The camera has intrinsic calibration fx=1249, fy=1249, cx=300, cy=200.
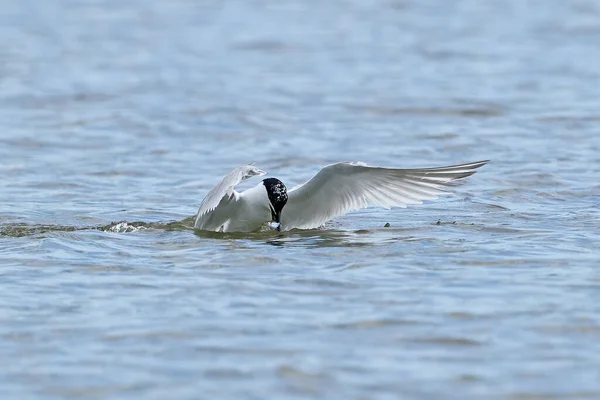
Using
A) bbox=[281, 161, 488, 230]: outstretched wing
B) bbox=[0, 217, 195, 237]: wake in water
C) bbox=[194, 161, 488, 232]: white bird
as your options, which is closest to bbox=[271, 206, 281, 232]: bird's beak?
bbox=[194, 161, 488, 232]: white bird

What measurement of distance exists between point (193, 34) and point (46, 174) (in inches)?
461

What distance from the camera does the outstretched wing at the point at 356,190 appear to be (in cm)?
957

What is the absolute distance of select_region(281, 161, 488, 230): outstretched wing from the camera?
31.4ft

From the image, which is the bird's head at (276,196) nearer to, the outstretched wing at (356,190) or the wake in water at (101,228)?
the outstretched wing at (356,190)

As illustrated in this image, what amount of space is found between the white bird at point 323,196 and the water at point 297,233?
0.59ft

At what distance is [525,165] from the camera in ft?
43.6

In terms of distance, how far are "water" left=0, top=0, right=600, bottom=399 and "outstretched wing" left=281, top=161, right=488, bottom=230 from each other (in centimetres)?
19

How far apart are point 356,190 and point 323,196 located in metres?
0.27

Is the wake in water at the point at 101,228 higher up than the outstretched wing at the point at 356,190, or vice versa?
the outstretched wing at the point at 356,190

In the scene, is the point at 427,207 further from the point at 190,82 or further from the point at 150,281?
the point at 190,82

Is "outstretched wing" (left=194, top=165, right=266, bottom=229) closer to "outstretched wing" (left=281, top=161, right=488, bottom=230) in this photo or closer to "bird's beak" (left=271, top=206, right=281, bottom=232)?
"bird's beak" (left=271, top=206, right=281, bottom=232)

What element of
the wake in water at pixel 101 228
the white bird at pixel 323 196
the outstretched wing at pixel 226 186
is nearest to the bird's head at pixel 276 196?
the white bird at pixel 323 196

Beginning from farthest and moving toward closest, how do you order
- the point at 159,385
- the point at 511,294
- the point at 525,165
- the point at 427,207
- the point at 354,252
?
1. the point at 525,165
2. the point at 427,207
3. the point at 354,252
4. the point at 511,294
5. the point at 159,385

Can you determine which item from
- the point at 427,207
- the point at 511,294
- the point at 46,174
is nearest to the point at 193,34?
the point at 46,174
